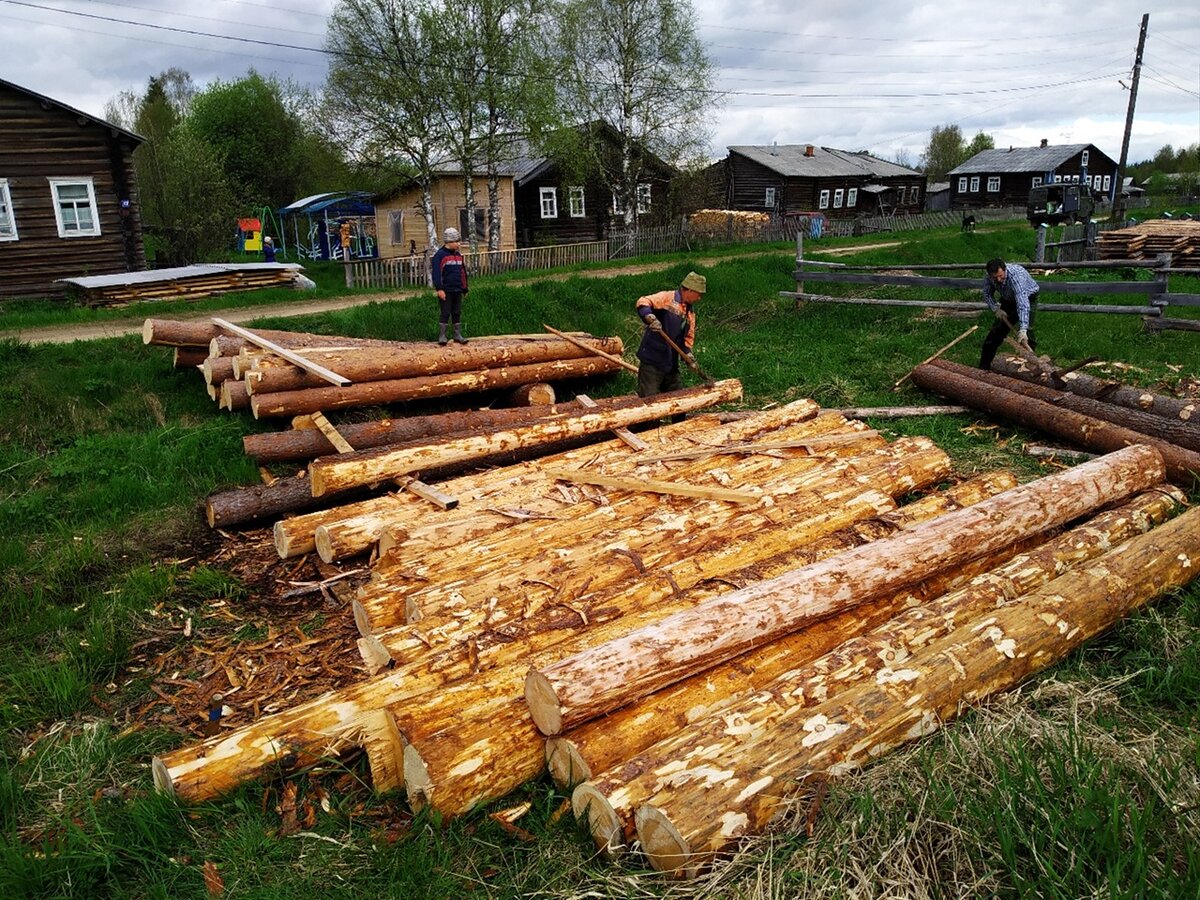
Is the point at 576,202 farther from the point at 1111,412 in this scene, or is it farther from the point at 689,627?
the point at 689,627

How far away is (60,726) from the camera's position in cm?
424

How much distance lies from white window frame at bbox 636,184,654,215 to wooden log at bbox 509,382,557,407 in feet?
81.6

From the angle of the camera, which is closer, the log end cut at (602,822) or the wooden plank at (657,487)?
the log end cut at (602,822)

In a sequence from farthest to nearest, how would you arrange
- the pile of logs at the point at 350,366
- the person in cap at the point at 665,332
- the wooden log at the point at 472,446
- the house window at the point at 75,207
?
the house window at the point at 75,207 < the person in cap at the point at 665,332 < the pile of logs at the point at 350,366 < the wooden log at the point at 472,446

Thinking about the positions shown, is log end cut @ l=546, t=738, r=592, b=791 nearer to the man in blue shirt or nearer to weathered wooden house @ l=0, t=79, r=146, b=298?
the man in blue shirt

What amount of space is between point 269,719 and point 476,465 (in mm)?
4041

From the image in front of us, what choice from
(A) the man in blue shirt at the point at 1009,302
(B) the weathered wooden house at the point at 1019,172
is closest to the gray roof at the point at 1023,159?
(B) the weathered wooden house at the point at 1019,172

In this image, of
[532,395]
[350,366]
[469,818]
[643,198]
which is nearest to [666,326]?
[532,395]

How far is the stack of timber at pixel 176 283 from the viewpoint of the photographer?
48.5ft

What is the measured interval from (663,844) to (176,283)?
16278 millimetres

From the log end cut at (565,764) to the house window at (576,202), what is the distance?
30.2m

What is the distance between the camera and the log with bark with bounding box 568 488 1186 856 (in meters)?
2.95

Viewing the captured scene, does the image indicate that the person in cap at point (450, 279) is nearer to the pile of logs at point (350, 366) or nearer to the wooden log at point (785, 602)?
the pile of logs at point (350, 366)

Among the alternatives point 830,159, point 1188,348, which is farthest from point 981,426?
point 830,159
